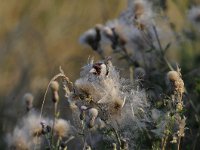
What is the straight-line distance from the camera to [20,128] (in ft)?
8.96

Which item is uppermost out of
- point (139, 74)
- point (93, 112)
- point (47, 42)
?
point (47, 42)

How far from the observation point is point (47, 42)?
19.6 ft

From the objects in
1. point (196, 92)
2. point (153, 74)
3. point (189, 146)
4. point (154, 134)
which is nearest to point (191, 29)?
point (153, 74)

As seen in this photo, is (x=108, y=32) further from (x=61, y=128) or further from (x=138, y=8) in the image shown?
(x=61, y=128)

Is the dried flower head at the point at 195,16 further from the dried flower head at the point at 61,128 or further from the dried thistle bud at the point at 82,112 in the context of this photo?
the dried thistle bud at the point at 82,112

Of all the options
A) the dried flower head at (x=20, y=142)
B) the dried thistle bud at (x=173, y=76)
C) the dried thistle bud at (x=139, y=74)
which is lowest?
the dried flower head at (x=20, y=142)

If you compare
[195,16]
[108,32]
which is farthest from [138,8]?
[195,16]

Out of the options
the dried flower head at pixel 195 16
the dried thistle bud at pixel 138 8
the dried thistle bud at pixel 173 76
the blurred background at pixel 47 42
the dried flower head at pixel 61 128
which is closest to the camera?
the dried thistle bud at pixel 173 76

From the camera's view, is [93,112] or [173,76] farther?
[173,76]

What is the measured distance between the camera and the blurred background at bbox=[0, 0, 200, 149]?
168 inches

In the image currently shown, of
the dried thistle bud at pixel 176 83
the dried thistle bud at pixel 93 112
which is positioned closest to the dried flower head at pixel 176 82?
the dried thistle bud at pixel 176 83

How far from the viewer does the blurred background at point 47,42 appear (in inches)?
168

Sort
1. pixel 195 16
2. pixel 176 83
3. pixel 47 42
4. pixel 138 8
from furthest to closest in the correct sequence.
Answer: pixel 47 42 → pixel 195 16 → pixel 138 8 → pixel 176 83

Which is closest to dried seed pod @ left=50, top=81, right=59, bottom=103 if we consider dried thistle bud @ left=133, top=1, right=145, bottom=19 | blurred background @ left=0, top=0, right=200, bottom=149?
blurred background @ left=0, top=0, right=200, bottom=149
